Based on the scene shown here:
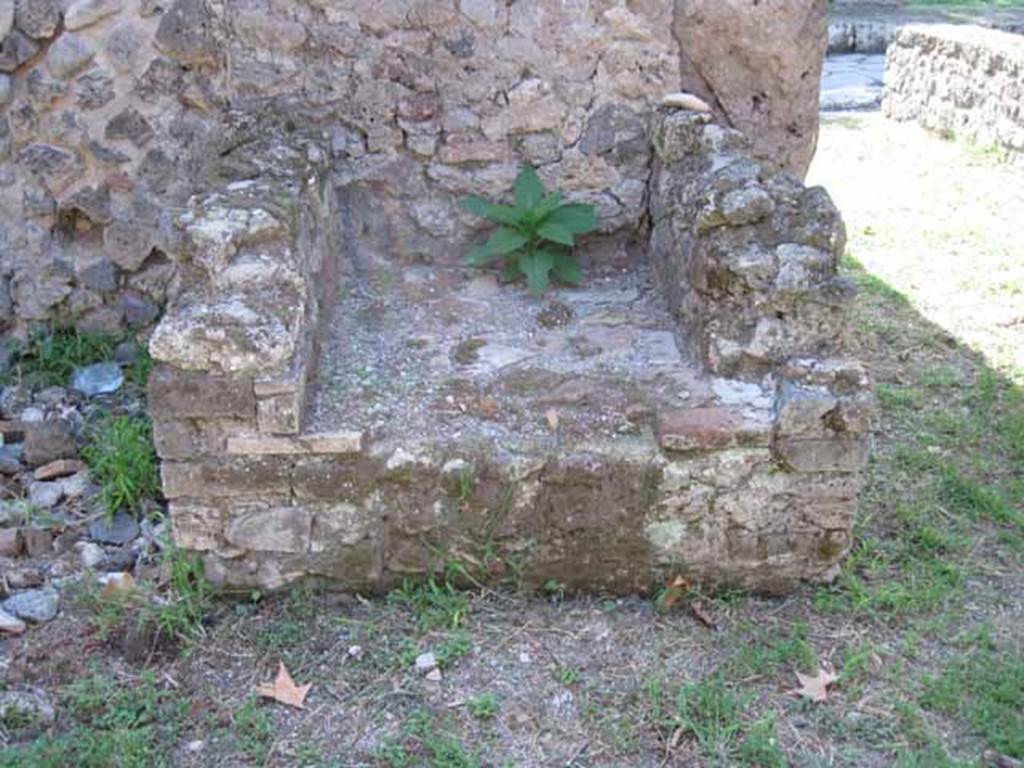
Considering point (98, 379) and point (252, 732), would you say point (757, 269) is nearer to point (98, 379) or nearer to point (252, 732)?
point (252, 732)

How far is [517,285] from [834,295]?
3.77ft

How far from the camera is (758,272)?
311 centimetres

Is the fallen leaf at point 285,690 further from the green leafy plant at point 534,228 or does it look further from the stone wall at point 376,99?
the stone wall at point 376,99

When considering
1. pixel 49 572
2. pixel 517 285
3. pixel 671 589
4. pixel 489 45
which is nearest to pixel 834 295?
pixel 671 589

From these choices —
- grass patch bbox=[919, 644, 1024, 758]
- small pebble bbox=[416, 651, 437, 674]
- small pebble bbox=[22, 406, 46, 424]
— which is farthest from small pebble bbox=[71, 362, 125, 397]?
grass patch bbox=[919, 644, 1024, 758]

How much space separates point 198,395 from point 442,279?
1251 mm

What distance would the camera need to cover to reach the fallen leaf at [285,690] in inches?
107

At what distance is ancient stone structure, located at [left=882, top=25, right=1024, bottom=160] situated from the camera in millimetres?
7359

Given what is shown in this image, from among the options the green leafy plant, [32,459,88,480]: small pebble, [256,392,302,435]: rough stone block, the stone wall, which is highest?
the stone wall

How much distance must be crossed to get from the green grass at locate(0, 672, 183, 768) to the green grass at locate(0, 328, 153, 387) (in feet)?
5.07

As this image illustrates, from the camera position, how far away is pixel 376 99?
389 centimetres

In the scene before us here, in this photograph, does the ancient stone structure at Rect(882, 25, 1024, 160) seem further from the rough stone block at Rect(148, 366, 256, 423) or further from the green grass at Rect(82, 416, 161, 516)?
the rough stone block at Rect(148, 366, 256, 423)

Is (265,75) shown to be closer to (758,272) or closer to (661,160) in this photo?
(661,160)

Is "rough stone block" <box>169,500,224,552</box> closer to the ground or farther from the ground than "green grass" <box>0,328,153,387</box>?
farther from the ground
